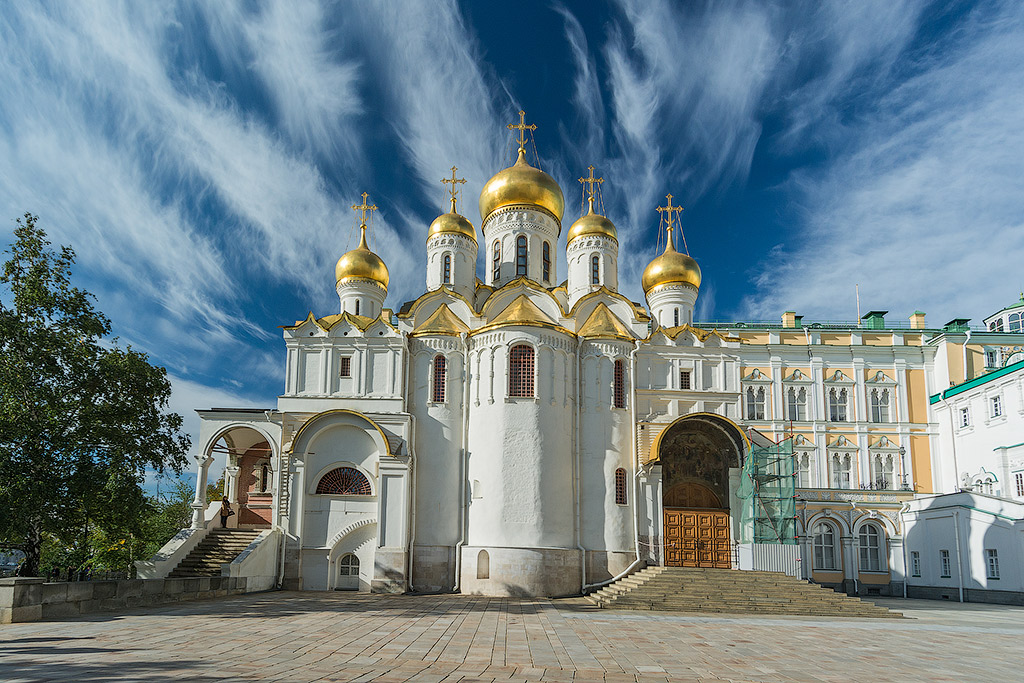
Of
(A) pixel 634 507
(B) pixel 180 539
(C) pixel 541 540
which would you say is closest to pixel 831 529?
(A) pixel 634 507

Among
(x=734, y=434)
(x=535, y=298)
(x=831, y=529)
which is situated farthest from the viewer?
(x=831, y=529)

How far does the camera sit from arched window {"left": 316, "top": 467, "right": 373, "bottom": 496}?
2639cm

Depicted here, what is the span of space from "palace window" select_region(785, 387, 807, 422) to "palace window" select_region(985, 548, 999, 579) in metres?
9.51

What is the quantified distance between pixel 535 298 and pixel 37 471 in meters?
17.7

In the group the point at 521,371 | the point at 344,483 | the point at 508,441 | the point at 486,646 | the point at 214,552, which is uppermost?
the point at 521,371

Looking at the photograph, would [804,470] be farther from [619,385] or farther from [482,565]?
[482,565]

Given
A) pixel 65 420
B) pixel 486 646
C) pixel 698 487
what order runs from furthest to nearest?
pixel 698 487 < pixel 65 420 < pixel 486 646

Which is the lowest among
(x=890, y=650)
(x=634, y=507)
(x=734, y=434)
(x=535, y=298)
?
(x=890, y=650)

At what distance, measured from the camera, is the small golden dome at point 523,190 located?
32.3m

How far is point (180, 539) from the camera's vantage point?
24859mm

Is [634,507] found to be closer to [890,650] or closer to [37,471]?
[890,650]

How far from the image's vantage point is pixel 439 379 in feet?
90.9

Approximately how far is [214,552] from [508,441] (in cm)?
1054

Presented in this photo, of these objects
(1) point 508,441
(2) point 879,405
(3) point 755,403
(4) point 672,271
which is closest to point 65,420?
(1) point 508,441
